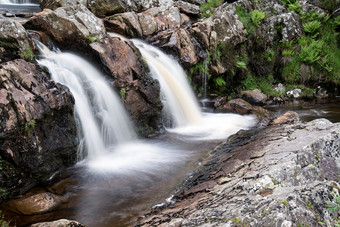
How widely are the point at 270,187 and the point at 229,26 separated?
1087cm

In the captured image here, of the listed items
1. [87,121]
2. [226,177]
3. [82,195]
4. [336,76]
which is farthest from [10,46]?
[336,76]

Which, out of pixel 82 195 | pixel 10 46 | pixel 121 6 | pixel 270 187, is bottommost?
pixel 82 195

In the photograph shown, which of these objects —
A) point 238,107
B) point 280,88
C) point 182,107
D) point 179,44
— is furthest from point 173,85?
point 280,88

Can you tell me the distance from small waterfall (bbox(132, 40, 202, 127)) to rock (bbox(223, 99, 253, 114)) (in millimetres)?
1393

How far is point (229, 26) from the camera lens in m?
12.4

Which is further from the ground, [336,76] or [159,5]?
[159,5]

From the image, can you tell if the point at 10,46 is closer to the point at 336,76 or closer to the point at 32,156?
the point at 32,156

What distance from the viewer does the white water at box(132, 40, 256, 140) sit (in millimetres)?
8938

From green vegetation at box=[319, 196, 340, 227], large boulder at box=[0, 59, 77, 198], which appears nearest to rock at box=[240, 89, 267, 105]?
large boulder at box=[0, 59, 77, 198]

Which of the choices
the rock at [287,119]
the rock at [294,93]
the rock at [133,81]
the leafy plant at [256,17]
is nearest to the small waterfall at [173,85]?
the rock at [133,81]

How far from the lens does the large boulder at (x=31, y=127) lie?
4871 millimetres

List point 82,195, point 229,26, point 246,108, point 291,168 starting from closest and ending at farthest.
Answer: point 291,168 < point 82,195 < point 246,108 < point 229,26

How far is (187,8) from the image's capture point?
512 inches

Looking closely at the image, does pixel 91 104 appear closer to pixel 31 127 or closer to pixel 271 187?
pixel 31 127
